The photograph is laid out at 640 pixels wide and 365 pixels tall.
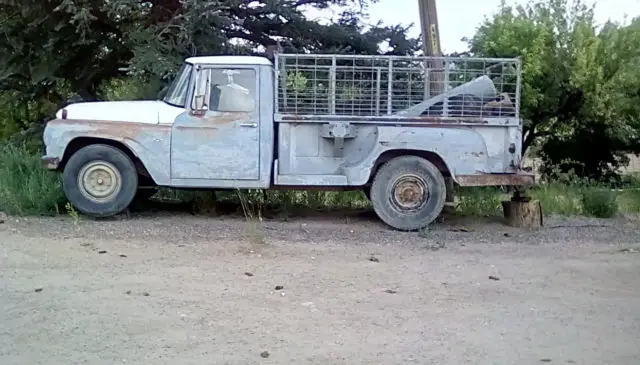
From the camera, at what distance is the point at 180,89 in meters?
11.0

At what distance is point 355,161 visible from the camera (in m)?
10.7

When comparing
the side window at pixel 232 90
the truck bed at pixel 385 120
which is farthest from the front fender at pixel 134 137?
the truck bed at pixel 385 120

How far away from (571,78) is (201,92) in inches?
513

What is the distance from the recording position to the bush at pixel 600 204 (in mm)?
12422

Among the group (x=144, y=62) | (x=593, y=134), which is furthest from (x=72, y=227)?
(x=593, y=134)

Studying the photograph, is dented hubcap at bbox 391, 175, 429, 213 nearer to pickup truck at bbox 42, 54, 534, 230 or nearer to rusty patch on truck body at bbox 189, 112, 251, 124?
pickup truck at bbox 42, 54, 534, 230

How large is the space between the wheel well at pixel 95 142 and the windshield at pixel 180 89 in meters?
0.85

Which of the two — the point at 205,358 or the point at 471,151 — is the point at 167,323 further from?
the point at 471,151

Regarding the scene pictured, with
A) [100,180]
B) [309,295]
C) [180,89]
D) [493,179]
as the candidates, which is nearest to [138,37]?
[180,89]

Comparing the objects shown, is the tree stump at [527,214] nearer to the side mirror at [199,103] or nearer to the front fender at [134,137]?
the side mirror at [199,103]

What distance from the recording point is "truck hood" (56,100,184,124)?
10.6m

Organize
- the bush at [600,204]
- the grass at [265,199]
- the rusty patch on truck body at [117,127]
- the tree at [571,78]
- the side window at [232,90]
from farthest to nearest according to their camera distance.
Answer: the tree at [571,78], the bush at [600,204], the grass at [265,199], the side window at [232,90], the rusty patch on truck body at [117,127]

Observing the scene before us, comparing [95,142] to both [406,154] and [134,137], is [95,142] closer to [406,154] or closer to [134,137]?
[134,137]

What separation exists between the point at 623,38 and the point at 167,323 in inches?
749
